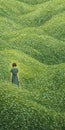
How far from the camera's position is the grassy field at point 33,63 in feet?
143

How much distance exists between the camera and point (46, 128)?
43.5m

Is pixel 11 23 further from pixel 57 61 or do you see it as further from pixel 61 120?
pixel 61 120

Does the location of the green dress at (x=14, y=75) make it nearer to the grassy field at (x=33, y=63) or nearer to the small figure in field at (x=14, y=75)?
the small figure in field at (x=14, y=75)

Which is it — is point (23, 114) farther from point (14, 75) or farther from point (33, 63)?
point (33, 63)

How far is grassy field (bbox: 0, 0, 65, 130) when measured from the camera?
43500 millimetres

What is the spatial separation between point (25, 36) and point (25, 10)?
965 inches

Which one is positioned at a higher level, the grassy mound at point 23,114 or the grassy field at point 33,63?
the grassy mound at point 23,114

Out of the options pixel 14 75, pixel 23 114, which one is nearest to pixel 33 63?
pixel 14 75

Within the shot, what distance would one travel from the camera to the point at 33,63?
6456cm

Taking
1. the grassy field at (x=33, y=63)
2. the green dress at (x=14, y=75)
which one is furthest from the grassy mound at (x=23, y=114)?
the green dress at (x=14, y=75)

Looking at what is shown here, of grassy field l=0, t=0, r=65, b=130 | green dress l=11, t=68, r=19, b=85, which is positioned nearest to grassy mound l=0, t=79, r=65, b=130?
grassy field l=0, t=0, r=65, b=130

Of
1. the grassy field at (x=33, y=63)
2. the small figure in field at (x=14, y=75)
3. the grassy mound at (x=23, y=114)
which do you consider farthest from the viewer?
the small figure in field at (x=14, y=75)

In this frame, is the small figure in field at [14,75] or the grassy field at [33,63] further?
the small figure in field at [14,75]

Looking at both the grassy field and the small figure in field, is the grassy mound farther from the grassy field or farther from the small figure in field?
the small figure in field
